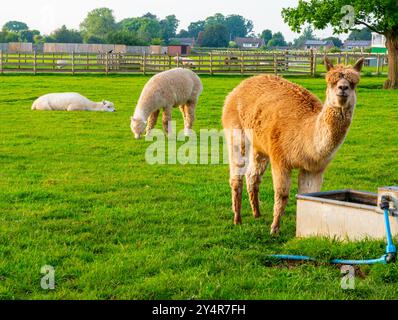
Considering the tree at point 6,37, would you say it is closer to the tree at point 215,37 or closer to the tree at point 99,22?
the tree at point 215,37

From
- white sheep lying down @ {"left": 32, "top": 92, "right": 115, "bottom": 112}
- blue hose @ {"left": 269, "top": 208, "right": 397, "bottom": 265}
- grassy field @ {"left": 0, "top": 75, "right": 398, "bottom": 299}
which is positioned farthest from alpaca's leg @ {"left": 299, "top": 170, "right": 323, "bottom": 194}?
white sheep lying down @ {"left": 32, "top": 92, "right": 115, "bottom": 112}

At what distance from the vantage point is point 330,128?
6.20 meters

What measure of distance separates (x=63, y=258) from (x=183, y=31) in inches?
5972

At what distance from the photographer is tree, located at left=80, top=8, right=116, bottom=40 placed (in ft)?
409

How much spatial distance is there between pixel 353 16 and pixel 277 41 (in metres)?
104

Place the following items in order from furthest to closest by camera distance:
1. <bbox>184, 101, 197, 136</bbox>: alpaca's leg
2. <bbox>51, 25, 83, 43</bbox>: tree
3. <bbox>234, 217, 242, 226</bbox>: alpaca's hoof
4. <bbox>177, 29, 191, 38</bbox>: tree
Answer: <bbox>177, 29, 191, 38</bbox>: tree, <bbox>51, 25, 83, 43</bbox>: tree, <bbox>184, 101, 197, 136</bbox>: alpaca's leg, <bbox>234, 217, 242, 226</bbox>: alpaca's hoof

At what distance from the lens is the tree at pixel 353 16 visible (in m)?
27.1

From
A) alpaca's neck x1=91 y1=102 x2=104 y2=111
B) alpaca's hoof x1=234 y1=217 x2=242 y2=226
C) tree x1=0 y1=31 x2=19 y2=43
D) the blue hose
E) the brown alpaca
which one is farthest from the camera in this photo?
tree x1=0 y1=31 x2=19 y2=43

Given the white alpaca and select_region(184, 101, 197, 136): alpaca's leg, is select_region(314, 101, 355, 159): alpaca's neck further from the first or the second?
select_region(184, 101, 197, 136): alpaca's leg

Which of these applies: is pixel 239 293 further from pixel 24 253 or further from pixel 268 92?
pixel 268 92

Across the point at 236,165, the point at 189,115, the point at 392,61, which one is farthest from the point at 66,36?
the point at 236,165

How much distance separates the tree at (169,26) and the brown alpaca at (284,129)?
427ft

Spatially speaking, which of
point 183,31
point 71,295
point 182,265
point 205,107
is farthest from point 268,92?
point 183,31

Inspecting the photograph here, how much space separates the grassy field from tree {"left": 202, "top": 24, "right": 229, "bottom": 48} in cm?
9792
